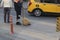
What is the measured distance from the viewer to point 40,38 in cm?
1158

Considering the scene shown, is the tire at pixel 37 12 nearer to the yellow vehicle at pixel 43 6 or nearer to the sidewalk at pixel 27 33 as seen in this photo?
the yellow vehicle at pixel 43 6

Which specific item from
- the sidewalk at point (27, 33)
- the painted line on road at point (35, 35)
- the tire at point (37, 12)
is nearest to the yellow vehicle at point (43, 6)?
the tire at point (37, 12)

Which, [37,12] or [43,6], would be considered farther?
[37,12]

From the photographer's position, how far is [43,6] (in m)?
19.5

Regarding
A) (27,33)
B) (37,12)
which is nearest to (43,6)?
(37,12)

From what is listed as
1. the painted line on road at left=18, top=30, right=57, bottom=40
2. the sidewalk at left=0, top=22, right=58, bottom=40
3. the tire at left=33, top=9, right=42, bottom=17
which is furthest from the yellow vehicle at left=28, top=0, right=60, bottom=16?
the painted line on road at left=18, top=30, right=57, bottom=40

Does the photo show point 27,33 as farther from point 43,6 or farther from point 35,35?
point 43,6

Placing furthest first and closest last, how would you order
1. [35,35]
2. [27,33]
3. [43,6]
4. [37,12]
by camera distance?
[37,12], [43,6], [27,33], [35,35]

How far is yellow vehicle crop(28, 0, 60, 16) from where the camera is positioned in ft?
63.7

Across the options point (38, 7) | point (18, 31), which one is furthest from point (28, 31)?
point (38, 7)

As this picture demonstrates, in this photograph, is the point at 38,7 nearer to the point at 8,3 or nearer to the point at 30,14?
the point at 30,14

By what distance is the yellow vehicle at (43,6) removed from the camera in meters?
19.4

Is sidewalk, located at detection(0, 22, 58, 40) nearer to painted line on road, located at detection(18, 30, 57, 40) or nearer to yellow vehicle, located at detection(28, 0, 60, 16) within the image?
painted line on road, located at detection(18, 30, 57, 40)

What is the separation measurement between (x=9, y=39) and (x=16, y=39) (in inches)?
11.7
